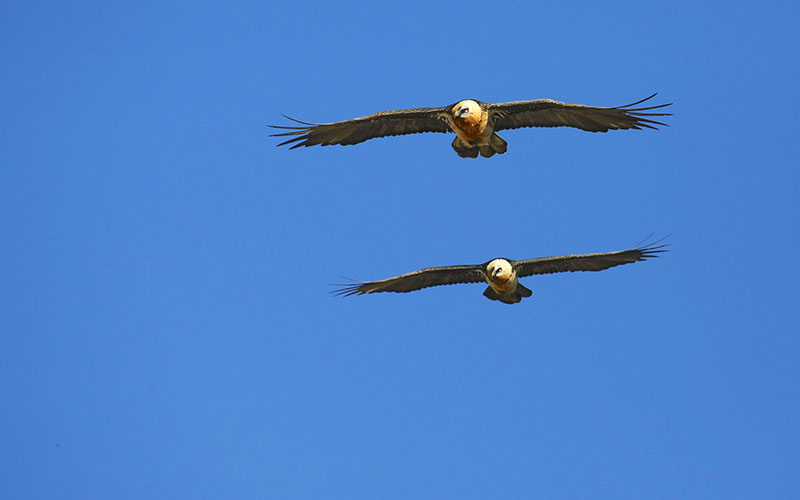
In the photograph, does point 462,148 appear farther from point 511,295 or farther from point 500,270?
point 511,295

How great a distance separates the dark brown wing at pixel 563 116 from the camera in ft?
118

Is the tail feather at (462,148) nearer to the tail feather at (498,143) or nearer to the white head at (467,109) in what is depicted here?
the tail feather at (498,143)

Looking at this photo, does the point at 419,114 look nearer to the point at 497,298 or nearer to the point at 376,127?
the point at 376,127

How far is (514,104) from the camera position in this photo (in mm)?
36000

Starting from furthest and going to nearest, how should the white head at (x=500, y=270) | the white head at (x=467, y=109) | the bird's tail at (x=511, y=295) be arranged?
1. the bird's tail at (x=511, y=295)
2. the white head at (x=500, y=270)
3. the white head at (x=467, y=109)

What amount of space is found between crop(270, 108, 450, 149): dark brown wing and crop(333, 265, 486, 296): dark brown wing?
3750 millimetres

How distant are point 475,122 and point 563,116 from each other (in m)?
2.44

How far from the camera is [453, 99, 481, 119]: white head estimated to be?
3562cm

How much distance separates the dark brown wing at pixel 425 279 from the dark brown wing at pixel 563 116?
12.9 feet

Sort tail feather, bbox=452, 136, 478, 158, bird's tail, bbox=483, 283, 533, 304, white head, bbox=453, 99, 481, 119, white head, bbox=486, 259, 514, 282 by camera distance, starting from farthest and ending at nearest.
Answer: bird's tail, bbox=483, 283, 533, 304 < white head, bbox=486, 259, 514, 282 < tail feather, bbox=452, 136, 478, 158 < white head, bbox=453, 99, 481, 119

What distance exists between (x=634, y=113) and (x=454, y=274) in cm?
644

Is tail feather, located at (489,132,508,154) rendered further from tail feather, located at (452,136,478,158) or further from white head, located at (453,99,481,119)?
white head, located at (453,99,481,119)

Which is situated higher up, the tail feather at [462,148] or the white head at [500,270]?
the tail feather at [462,148]

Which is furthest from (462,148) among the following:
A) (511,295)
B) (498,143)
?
(511,295)
